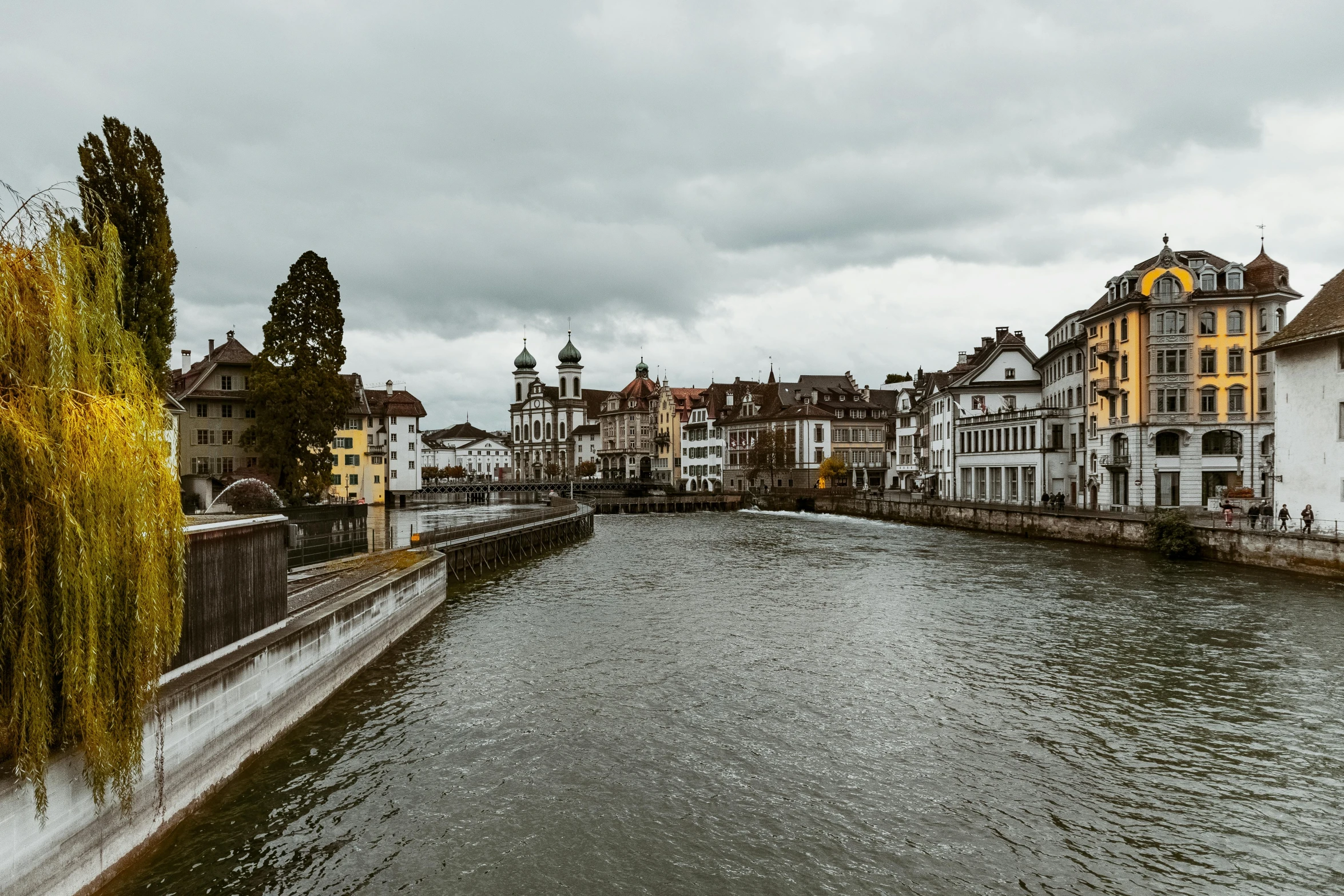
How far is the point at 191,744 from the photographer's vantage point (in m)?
12.3

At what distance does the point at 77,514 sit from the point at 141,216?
104 feet

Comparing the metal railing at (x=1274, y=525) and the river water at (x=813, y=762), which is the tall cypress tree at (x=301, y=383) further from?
the metal railing at (x=1274, y=525)

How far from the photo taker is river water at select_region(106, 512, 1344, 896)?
11242 mm

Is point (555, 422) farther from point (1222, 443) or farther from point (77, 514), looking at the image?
point (77, 514)


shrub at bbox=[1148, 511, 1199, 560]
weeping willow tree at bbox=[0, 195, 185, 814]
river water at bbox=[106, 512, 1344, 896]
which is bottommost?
river water at bbox=[106, 512, 1344, 896]

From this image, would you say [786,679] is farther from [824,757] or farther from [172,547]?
[172,547]

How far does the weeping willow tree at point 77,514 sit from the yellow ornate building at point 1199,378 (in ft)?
182

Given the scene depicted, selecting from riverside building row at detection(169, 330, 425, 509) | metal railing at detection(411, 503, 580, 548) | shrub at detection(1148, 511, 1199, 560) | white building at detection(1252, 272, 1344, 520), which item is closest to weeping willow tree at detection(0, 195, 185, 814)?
riverside building row at detection(169, 330, 425, 509)

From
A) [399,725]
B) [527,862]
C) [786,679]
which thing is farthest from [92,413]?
[786,679]

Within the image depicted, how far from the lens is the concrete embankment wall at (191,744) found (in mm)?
8883

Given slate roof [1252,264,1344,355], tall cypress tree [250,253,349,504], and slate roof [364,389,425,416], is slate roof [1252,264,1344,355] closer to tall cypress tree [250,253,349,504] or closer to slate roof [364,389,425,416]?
tall cypress tree [250,253,349,504]

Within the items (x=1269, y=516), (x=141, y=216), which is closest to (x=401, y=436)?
(x=141, y=216)

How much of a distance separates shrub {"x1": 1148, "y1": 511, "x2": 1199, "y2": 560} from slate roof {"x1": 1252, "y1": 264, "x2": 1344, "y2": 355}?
8731 millimetres

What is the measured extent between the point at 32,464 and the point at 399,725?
33.9ft
